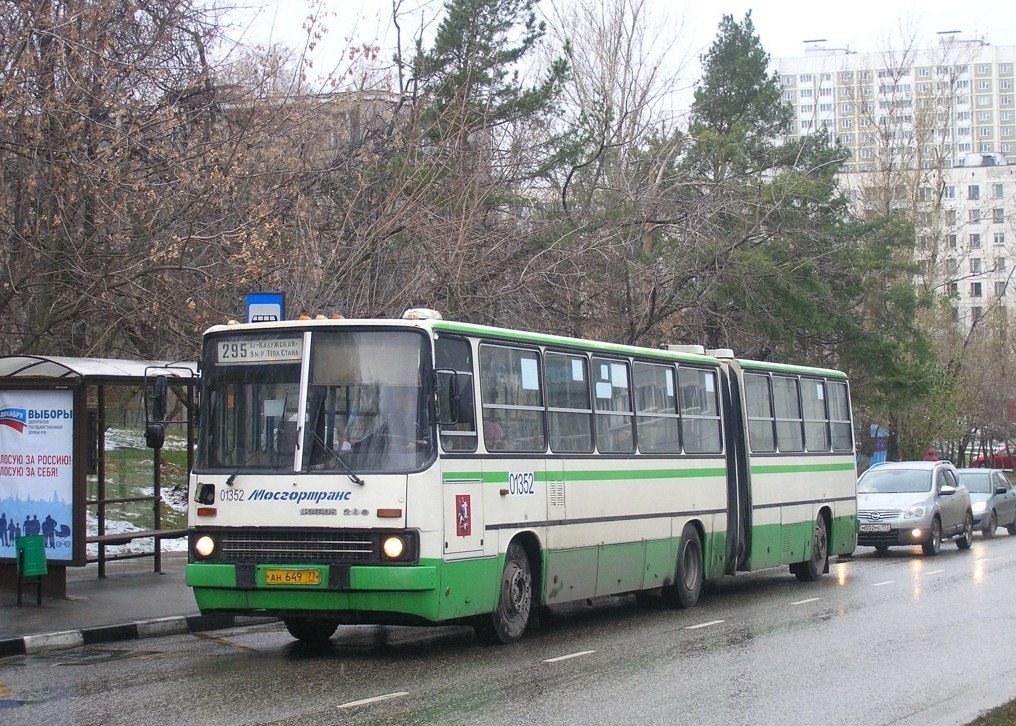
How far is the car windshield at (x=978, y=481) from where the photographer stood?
104 ft

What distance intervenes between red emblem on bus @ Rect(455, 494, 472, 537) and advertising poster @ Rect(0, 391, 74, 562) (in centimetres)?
517

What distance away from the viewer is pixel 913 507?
24.6 m

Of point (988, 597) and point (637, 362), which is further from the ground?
point (637, 362)

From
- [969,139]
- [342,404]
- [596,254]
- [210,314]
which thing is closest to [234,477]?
[342,404]

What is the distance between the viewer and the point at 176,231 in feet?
55.6

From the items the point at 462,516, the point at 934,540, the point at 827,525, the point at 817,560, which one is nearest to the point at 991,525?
the point at 934,540

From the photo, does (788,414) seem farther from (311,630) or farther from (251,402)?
(251,402)

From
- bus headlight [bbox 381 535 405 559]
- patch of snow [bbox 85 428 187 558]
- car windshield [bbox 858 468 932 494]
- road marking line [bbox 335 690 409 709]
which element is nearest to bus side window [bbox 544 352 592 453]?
bus headlight [bbox 381 535 405 559]

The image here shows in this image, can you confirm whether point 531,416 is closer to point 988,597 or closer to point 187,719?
point 187,719

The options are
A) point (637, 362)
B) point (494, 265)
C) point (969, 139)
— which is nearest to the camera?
point (637, 362)

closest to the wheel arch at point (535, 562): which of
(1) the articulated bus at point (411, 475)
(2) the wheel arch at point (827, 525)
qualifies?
(1) the articulated bus at point (411, 475)

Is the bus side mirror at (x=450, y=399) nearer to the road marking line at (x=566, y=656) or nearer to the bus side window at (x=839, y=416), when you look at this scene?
the road marking line at (x=566, y=656)

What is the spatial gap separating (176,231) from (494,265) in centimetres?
748

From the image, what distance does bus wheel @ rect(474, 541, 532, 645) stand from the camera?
12.1m
